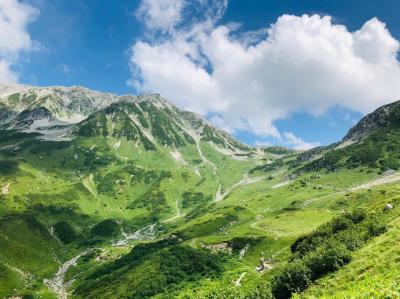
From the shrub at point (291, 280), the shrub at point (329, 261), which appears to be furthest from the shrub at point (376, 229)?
the shrub at point (291, 280)

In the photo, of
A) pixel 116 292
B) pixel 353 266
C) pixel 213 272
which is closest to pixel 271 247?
pixel 213 272

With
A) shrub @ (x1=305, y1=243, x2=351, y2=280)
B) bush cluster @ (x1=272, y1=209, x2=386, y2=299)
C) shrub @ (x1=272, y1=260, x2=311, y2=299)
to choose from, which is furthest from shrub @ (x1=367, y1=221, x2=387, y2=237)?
shrub @ (x1=272, y1=260, x2=311, y2=299)

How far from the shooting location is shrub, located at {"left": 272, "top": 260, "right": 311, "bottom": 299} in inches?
2857

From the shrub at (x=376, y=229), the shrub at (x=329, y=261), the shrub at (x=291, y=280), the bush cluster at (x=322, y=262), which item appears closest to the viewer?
the shrub at (x=329, y=261)

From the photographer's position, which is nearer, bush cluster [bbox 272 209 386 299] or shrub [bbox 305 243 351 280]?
shrub [bbox 305 243 351 280]

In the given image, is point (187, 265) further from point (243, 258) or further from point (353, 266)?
point (353, 266)

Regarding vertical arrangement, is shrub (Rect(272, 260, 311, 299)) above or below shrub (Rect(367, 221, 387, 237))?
below

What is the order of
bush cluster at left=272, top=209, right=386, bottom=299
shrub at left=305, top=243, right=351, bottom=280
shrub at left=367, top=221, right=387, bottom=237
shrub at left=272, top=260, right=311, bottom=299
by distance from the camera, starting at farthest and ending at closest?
shrub at left=367, top=221, right=387, bottom=237 → shrub at left=272, top=260, right=311, bottom=299 → bush cluster at left=272, top=209, right=386, bottom=299 → shrub at left=305, top=243, right=351, bottom=280

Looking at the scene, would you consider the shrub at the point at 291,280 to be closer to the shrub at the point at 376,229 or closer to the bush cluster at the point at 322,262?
the bush cluster at the point at 322,262

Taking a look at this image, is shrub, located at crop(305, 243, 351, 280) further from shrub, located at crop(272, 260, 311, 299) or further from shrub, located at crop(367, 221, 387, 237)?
shrub, located at crop(367, 221, 387, 237)

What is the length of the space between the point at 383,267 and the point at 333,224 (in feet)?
179

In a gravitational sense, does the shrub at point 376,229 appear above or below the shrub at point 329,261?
above

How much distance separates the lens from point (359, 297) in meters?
33.3

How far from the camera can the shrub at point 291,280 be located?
238 feet
